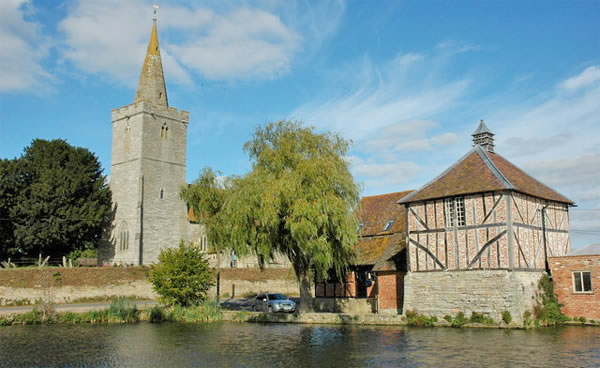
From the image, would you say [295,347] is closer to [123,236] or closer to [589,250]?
[589,250]

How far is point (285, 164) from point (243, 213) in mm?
3027

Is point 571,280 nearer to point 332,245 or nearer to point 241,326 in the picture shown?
point 332,245

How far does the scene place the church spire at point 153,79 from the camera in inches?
1977

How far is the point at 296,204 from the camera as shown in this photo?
2405 cm

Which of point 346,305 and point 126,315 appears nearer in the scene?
point 126,315

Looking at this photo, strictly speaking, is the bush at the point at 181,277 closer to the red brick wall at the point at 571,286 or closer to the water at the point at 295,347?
the water at the point at 295,347

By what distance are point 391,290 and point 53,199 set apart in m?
26.9

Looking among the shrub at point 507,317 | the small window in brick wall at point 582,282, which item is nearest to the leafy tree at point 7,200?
the shrub at point 507,317

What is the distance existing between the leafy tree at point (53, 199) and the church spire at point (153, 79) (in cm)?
806

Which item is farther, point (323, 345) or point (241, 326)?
point (241, 326)

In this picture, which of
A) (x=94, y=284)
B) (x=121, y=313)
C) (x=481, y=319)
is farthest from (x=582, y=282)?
(x=94, y=284)

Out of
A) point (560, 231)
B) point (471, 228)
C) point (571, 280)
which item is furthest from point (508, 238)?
point (560, 231)

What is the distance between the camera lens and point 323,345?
1808 cm

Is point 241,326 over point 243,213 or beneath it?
beneath
